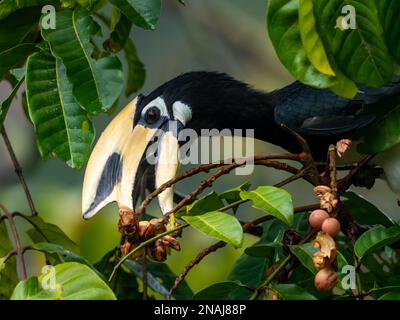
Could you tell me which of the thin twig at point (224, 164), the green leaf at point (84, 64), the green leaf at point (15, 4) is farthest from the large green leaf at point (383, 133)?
the green leaf at point (15, 4)

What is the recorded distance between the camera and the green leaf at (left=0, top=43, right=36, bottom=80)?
1.32 m

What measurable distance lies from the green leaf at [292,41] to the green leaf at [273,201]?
141 mm

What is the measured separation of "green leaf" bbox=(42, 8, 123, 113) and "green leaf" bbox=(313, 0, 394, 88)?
0.94 feet

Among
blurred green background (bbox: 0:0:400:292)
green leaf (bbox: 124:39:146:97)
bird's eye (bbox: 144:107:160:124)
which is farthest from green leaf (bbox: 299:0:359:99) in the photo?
blurred green background (bbox: 0:0:400:292)

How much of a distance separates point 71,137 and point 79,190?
4.43 feet

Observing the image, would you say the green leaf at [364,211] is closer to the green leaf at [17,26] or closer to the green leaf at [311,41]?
the green leaf at [311,41]

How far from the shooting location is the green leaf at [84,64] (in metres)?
1.19

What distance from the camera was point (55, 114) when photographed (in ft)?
4.00

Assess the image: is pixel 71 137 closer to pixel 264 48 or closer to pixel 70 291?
pixel 70 291

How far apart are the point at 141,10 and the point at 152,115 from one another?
0.43m

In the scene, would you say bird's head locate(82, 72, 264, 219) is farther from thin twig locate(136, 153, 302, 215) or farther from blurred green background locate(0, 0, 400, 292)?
blurred green background locate(0, 0, 400, 292)

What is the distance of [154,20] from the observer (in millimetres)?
1224

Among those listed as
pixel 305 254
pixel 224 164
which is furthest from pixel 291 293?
pixel 224 164

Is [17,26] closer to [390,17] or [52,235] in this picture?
[52,235]
